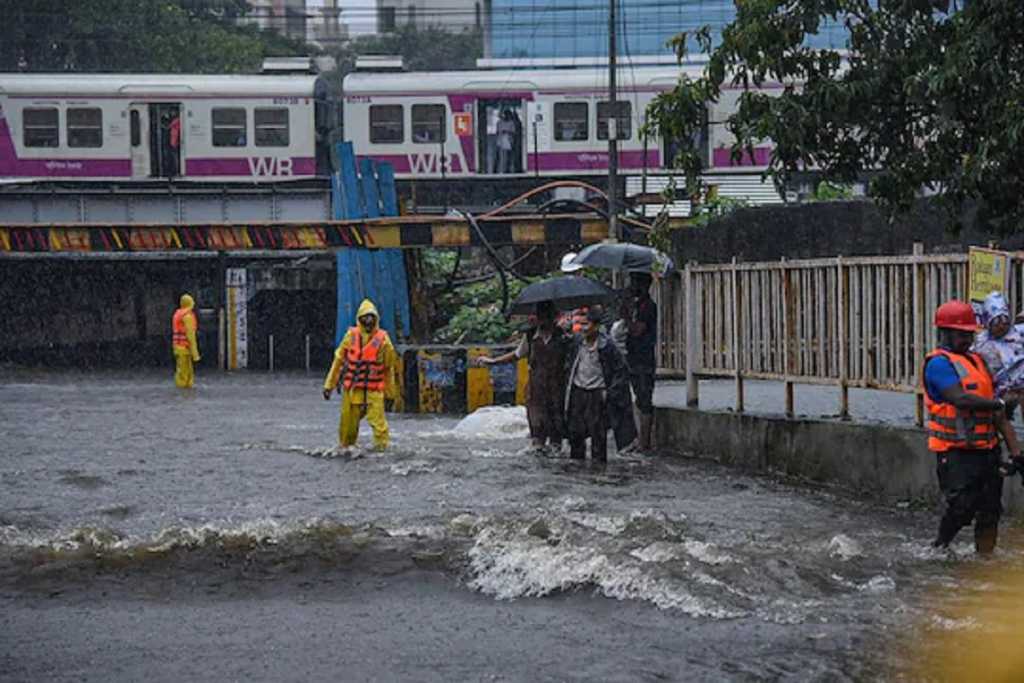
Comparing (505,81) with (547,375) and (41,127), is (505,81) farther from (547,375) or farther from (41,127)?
(547,375)

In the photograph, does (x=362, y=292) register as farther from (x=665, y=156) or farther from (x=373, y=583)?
(x=373, y=583)

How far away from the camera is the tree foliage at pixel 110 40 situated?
52344mm

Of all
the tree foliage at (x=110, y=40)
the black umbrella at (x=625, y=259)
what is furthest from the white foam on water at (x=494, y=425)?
the tree foliage at (x=110, y=40)

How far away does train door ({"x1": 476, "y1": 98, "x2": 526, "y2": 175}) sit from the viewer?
37344 millimetres

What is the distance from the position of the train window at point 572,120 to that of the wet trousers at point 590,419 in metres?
21.7

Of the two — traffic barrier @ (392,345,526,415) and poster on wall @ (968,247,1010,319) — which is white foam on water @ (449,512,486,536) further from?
traffic barrier @ (392,345,526,415)

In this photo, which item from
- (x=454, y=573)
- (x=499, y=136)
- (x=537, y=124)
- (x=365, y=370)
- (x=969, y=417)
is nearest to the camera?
(x=969, y=417)

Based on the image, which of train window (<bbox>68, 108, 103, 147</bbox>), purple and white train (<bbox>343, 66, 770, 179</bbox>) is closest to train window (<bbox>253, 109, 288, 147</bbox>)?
purple and white train (<bbox>343, 66, 770, 179</bbox>)

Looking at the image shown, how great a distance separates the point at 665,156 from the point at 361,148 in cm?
684

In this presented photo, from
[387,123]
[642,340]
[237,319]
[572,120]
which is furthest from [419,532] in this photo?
[237,319]

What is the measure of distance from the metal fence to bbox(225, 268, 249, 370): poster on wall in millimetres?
23208

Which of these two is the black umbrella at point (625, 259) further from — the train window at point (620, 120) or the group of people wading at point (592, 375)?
the train window at point (620, 120)

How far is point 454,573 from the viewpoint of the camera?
1041cm

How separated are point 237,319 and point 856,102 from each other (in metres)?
28.3
